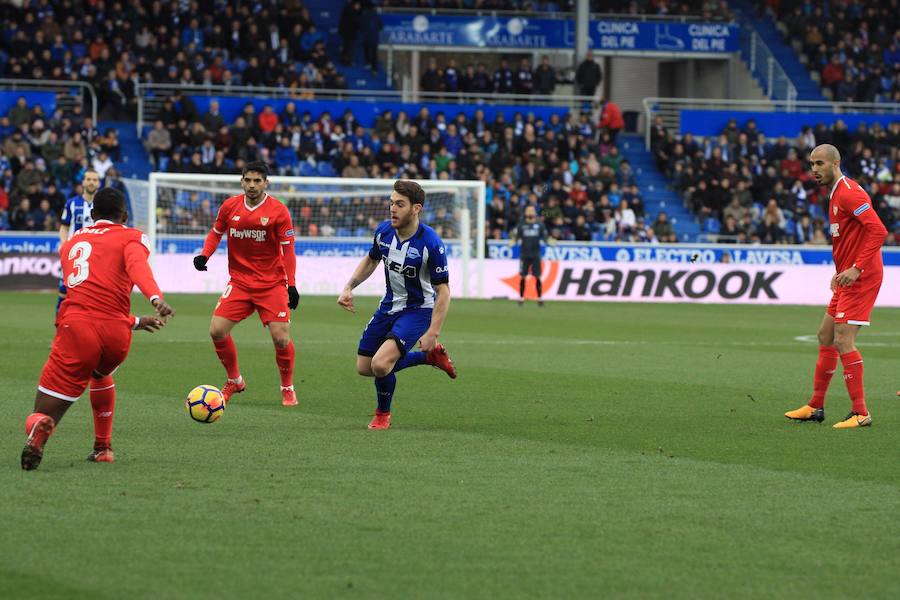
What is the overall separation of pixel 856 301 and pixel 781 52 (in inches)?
1442

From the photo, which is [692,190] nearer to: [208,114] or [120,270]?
[208,114]

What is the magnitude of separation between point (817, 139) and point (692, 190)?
4.24 metres

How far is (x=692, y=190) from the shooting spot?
38094 millimetres

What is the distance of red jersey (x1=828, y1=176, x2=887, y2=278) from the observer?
10859 mm

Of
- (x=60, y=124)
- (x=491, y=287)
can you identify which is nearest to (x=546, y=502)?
(x=491, y=287)

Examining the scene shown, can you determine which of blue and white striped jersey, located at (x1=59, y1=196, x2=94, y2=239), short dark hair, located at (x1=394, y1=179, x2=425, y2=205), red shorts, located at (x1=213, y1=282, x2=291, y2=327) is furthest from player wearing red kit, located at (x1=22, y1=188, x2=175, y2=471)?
blue and white striped jersey, located at (x1=59, y1=196, x2=94, y2=239)

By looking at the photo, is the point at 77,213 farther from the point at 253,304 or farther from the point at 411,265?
the point at 411,265

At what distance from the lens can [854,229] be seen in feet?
36.2

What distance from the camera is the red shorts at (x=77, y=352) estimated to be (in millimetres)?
8320

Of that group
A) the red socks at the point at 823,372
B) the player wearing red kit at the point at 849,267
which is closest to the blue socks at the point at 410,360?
the player wearing red kit at the point at 849,267

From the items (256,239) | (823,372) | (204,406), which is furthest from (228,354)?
(823,372)

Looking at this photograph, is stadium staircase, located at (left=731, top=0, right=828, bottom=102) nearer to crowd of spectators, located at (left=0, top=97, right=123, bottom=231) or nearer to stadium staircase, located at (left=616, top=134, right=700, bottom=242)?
stadium staircase, located at (left=616, top=134, right=700, bottom=242)

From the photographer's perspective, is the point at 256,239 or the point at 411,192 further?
the point at 256,239

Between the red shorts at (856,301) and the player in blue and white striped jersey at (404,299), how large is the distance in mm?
2989
